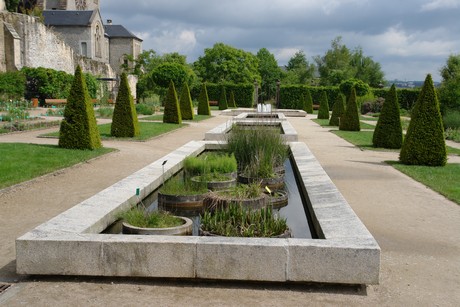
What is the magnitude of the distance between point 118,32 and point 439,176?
54.3 metres

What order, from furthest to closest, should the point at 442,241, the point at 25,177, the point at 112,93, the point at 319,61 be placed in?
the point at 319,61 → the point at 112,93 → the point at 25,177 → the point at 442,241

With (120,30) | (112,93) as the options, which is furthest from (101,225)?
(120,30)

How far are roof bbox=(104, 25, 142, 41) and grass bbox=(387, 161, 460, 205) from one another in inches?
2023

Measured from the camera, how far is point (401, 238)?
5.20 metres

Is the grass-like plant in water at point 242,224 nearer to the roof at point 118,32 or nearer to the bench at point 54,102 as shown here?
the bench at point 54,102

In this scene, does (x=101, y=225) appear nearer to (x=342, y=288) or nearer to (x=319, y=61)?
(x=342, y=288)

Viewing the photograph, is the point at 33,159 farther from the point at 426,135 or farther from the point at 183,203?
the point at 426,135

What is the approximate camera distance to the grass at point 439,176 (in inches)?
304

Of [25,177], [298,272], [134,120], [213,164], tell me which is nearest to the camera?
[298,272]

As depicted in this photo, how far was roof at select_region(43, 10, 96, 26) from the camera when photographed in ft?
165

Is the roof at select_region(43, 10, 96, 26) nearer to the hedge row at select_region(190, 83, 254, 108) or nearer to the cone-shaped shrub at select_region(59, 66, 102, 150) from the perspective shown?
the hedge row at select_region(190, 83, 254, 108)

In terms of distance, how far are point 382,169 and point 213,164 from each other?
446cm

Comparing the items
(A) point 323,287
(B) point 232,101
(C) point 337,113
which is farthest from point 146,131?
(B) point 232,101

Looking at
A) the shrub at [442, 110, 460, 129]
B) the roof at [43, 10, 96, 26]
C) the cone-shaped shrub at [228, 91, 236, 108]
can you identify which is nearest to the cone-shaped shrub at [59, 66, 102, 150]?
the shrub at [442, 110, 460, 129]
